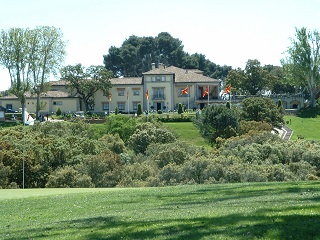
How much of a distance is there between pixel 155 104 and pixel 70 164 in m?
58.1

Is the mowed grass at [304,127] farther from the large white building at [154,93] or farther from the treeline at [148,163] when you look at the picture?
the large white building at [154,93]

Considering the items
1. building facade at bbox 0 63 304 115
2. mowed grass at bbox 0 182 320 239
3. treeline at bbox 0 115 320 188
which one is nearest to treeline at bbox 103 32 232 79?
building facade at bbox 0 63 304 115

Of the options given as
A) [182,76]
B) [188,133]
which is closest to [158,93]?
[182,76]

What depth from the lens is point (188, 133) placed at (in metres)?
72.0

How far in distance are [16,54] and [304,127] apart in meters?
37.2

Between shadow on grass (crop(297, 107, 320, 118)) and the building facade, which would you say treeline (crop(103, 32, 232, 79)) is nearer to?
the building facade

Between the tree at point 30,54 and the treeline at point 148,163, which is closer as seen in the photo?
the treeline at point 148,163

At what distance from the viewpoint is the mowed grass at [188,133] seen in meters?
68.2

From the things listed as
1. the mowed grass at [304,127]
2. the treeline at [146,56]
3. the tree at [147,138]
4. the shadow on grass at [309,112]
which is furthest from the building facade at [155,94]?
the tree at [147,138]

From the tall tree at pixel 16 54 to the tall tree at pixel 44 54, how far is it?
82 cm

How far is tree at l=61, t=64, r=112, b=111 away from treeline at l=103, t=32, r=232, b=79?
37.1m

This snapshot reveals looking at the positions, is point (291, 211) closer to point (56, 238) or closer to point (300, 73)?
point (56, 238)

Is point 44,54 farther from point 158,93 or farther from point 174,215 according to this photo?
point 174,215

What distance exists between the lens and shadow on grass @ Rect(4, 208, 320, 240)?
9.96 meters
